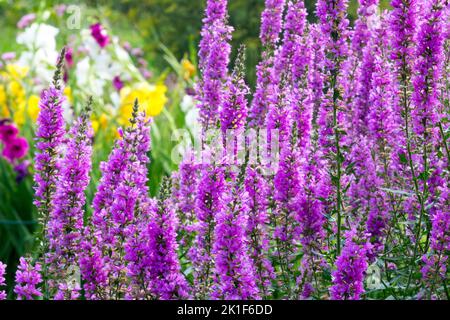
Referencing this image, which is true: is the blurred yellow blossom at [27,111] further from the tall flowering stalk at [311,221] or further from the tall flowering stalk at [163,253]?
the tall flowering stalk at [163,253]

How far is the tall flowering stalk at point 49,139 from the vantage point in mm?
2674

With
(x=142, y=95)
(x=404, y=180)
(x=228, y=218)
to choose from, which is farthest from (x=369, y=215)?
(x=142, y=95)

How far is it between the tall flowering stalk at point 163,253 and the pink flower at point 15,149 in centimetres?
334

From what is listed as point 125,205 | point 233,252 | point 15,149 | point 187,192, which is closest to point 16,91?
point 15,149

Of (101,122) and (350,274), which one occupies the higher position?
(101,122)

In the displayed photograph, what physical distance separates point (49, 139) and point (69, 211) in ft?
0.92

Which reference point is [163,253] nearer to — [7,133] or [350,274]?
[350,274]

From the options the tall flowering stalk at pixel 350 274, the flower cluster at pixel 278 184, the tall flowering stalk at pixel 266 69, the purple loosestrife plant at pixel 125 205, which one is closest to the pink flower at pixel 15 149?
the flower cluster at pixel 278 184

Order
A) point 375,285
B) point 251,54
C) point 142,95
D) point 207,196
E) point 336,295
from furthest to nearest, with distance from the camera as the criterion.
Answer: point 251,54 < point 142,95 < point 375,285 < point 207,196 < point 336,295

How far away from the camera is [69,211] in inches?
106
